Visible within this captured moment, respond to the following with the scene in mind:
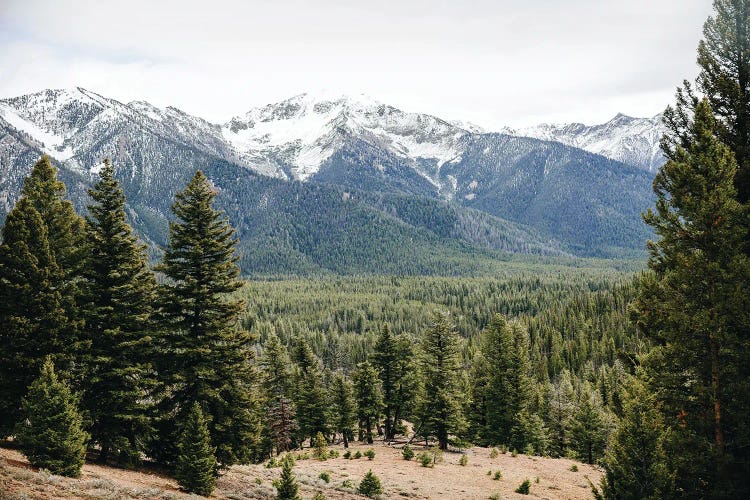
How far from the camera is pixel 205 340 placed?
24.5 metres

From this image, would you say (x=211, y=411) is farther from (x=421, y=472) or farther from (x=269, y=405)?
(x=269, y=405)

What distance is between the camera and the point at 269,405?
55812mm

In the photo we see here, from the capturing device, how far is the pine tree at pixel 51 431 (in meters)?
17.3

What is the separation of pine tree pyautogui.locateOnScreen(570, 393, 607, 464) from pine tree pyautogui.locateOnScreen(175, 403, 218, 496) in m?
41.9

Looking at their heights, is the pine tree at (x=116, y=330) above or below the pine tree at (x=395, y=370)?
above

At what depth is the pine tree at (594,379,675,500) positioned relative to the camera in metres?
16.5

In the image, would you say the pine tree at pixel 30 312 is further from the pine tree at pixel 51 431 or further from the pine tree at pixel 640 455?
the pine tree at pixel 640 455

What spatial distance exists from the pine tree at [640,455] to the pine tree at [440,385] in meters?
26.4

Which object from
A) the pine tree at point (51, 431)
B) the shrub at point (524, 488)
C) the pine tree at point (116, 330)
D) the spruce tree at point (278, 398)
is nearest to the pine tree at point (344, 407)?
the spruce tree at point (278, 398)

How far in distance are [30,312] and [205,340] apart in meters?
7.17

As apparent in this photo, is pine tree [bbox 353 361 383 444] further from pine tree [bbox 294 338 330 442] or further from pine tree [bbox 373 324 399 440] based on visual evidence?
pine tree [bbox 294 338 330 442]

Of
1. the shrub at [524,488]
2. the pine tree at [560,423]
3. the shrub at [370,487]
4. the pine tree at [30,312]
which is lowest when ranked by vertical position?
the pine tree at [560,423]

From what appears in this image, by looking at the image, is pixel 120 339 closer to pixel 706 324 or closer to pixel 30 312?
pixel 30 312

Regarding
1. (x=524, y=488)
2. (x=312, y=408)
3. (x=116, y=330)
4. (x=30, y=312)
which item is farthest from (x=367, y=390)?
(x=30, y=312)
